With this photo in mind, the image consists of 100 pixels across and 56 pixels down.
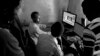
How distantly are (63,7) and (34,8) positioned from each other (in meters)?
0.75

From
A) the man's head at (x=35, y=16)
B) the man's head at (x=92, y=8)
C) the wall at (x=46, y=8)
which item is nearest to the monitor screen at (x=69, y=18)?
the wall at (x=46, y=8)

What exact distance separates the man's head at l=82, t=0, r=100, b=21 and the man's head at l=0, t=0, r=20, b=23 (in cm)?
62

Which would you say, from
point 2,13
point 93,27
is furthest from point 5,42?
point 93,27

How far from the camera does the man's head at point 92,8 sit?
4.66 ft

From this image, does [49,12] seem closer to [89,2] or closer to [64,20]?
[64,20]

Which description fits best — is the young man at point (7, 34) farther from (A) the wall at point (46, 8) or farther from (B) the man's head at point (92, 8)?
(A) the wall at point (46, 8)

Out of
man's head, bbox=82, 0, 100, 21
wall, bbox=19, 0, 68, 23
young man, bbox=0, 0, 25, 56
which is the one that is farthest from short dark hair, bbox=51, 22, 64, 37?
wall, bbox=19, 0, 68, 23

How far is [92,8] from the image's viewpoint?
1438mm

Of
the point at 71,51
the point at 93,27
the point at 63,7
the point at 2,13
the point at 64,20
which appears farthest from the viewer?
the point at 63,7

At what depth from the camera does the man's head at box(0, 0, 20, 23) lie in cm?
116

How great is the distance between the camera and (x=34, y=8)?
3.92 metres

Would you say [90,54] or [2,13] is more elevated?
[2,13]

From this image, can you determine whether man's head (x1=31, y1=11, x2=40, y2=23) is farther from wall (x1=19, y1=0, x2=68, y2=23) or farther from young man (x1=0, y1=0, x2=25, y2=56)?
young man (x1=0, y1=0, x2=25, y2=56)

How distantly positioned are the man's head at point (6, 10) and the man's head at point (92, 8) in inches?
24.2
